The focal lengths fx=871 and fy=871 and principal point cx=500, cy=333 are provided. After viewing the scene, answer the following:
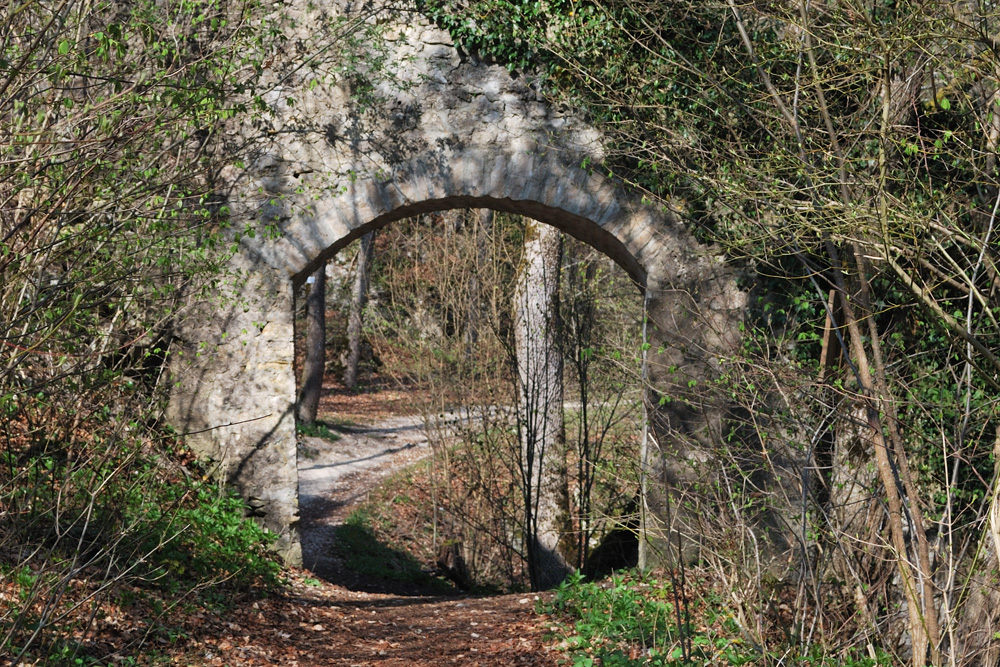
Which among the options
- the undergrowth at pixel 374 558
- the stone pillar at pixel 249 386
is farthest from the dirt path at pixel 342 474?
the stone pillar at pixel 249 386

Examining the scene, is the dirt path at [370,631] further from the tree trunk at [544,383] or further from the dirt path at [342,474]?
the dirt path at [342,474]

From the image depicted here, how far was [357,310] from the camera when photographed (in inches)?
654

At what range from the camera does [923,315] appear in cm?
562

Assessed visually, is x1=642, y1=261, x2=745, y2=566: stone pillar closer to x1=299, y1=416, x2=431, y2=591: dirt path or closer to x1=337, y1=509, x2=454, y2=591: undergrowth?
x1=299, y1=416, x2=431, y2=591: dirt path

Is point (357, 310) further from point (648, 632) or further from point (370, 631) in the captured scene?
point (648, 632)

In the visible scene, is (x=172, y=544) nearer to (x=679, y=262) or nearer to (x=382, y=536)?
(x=679, y=262)

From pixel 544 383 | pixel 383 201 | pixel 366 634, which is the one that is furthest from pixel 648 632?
pixel 544 383

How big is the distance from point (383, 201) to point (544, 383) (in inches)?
132

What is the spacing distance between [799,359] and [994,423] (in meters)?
1.25

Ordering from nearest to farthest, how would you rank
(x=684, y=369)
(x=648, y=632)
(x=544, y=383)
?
(x=648, y=632) → (x=684, y=369) → (x=544, y=383)

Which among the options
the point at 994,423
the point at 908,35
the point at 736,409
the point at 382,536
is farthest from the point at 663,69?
the point at 382,536

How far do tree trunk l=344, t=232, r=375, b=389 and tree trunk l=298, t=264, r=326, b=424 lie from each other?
7.29 ft

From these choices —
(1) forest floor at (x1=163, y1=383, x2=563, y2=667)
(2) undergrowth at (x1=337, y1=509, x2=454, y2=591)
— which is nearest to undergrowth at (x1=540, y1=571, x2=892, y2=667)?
(1) forest floor at (x1=163, y1=383, x2=563, y2=667)

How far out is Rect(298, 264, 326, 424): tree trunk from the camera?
13.9m
